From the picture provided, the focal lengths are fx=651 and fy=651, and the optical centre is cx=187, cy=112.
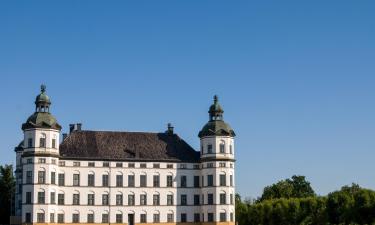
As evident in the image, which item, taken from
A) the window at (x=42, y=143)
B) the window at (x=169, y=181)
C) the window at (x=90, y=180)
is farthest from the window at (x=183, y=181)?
the window at (x=42, y=143)

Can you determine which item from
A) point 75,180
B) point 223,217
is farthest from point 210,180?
point 75,180

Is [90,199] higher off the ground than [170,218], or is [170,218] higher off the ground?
[90,199]

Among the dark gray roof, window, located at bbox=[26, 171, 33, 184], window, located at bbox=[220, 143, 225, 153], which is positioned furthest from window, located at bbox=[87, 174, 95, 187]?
window, located at bbox=[220, 143, 225, 153]

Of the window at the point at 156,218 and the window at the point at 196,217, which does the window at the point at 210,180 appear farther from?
the window at the point at 156,218

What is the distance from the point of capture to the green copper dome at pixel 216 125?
301ft

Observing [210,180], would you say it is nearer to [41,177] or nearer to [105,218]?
[105,218]

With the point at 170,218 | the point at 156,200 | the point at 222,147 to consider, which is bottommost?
the point at 170,218

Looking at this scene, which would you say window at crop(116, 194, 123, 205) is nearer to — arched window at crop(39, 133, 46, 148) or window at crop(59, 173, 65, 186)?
window at crop(59, 173, 65, 186)

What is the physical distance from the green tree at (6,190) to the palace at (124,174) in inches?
473

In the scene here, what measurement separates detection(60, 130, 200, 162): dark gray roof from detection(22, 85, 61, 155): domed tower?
287 cm

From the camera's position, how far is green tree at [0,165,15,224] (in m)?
100

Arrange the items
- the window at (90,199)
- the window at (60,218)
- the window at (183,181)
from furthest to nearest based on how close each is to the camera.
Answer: the window at (183,181) < the window at (90,199) < the window at (60,218)

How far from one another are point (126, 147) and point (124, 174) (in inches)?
166

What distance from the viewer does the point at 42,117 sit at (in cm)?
8519
